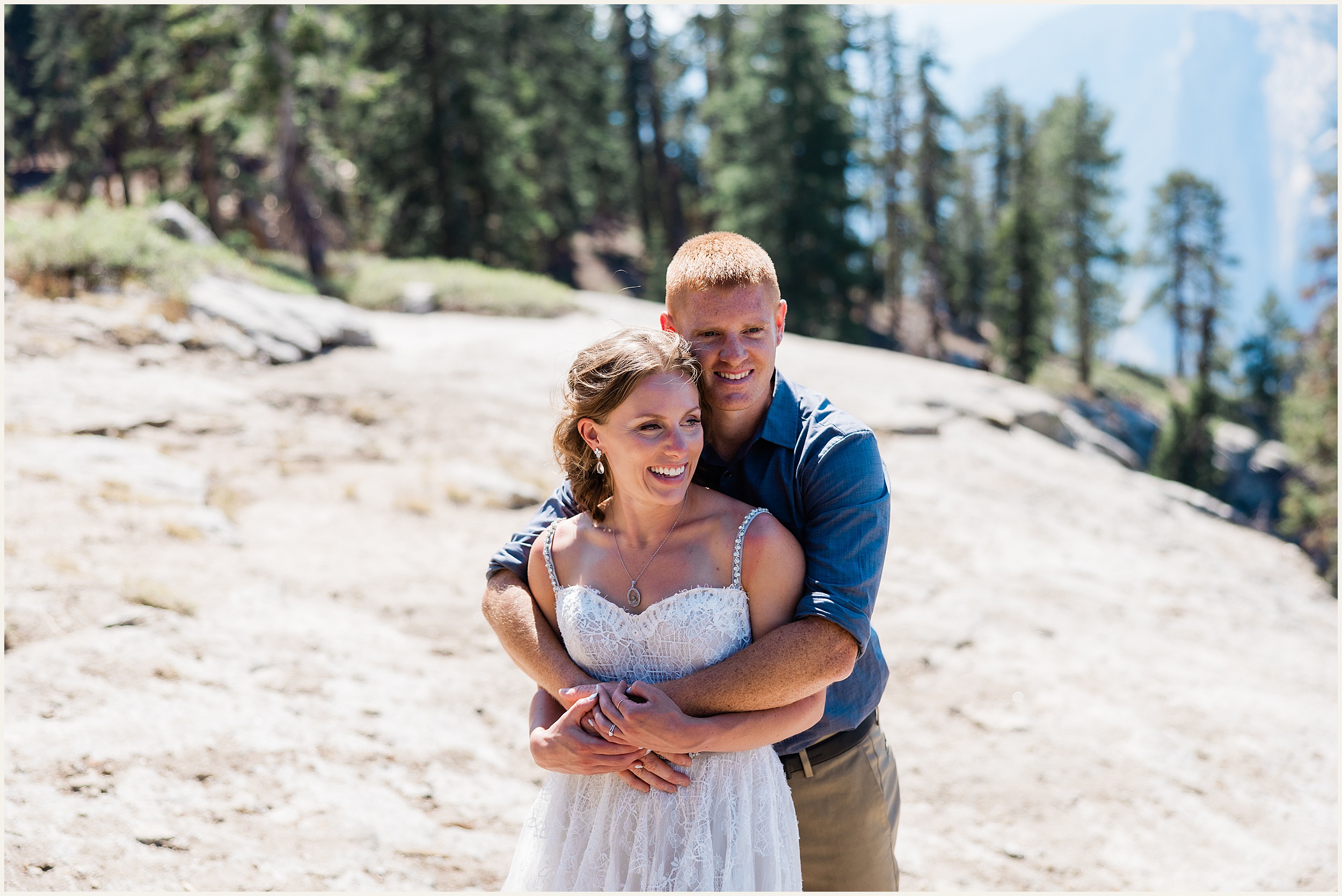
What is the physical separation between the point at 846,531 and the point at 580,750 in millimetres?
871

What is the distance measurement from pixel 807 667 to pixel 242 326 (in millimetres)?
10721

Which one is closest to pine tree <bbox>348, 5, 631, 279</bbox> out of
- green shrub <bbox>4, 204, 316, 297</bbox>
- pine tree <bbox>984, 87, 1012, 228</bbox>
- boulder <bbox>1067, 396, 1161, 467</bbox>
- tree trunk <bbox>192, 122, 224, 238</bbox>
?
tree trunk <bbox>192, 122, 224, 238</bbox>

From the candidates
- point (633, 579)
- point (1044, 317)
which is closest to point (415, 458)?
point (633, 579)

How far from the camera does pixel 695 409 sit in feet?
7.84

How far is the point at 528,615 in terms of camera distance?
258 centimetres

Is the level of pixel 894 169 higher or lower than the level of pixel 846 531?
higher

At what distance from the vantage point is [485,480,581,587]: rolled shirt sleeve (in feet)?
8.87

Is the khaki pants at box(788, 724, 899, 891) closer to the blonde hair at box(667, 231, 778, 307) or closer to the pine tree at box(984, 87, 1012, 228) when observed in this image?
the blonde hair at box(667, 231, 778, 307)

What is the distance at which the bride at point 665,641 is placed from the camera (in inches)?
91.7

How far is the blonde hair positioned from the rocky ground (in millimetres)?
330

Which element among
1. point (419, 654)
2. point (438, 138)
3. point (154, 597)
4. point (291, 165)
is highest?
point (438, 138)

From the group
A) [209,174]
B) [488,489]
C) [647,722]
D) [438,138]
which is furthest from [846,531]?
[209,174]

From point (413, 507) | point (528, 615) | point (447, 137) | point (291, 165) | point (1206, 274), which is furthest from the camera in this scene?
point (1206, 274)

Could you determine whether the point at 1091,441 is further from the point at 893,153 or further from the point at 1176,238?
the point at 1176,238
